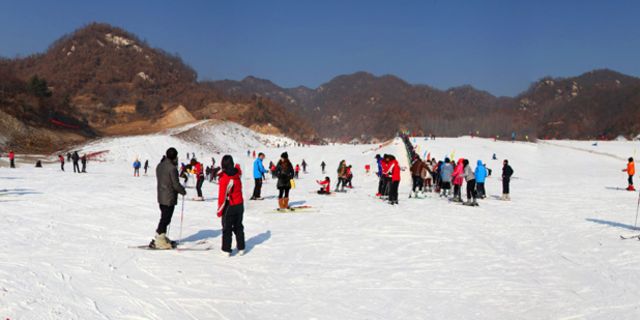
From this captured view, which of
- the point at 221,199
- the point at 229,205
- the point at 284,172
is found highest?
the point at 284,172

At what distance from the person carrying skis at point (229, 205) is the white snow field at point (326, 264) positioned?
311 millimetres

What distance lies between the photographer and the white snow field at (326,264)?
5.77 metres

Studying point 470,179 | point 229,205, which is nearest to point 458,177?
point 470,179

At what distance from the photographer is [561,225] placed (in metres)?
12.2

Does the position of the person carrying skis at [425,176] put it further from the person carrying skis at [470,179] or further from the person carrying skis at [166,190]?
the person carrying skis at [166,190]

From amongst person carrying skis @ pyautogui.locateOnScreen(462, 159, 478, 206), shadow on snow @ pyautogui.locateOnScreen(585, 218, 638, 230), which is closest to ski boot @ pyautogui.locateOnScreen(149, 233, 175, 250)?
person carrying skis @ pyautogui.locateOnScreen(462, 159, 478, 206)

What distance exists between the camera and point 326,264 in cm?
803

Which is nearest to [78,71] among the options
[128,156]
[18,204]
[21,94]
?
[21,94]

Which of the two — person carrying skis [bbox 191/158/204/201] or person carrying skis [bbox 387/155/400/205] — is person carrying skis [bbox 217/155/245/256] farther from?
person carrying skis [bbox 191/158/204/201]

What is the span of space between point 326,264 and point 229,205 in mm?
1905

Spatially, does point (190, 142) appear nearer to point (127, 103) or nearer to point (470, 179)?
point (127, 103)

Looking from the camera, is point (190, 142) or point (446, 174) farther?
point (190, 142)

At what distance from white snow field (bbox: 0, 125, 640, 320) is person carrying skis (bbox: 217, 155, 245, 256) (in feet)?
1.02

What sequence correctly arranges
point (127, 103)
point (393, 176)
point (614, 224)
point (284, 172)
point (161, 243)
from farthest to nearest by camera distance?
point (127, 103) < point (393, 176) < point (284, 172) < point (614, 224) < point (161, 243)
